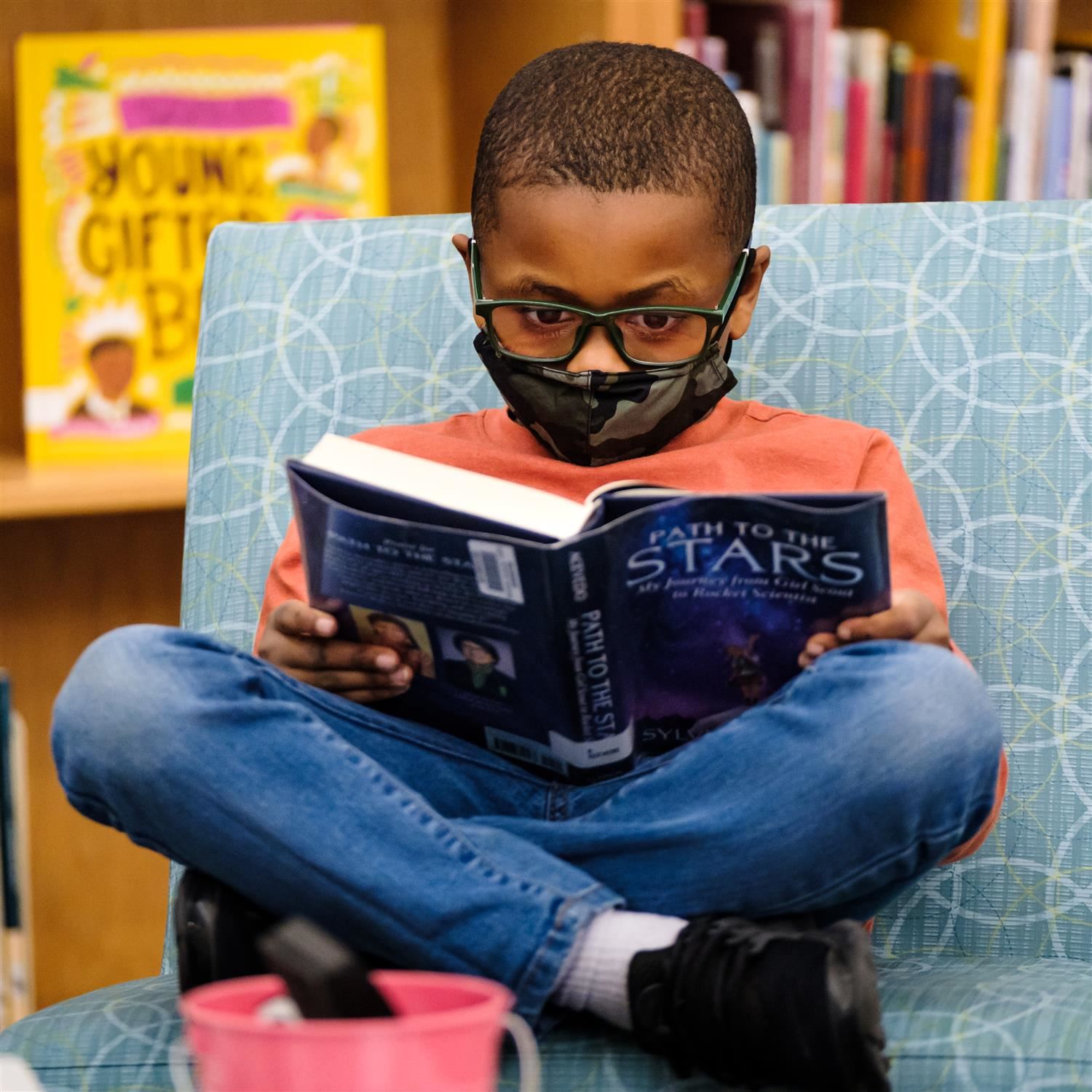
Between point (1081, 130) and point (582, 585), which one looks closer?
point (582, 585)

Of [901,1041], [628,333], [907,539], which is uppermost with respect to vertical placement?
[628,333]

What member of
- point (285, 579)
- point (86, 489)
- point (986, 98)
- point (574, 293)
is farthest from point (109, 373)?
point (986, 98)

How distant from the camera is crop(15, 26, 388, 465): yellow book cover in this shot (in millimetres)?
1461

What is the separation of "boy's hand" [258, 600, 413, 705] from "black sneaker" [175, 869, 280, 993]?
0.43 feet

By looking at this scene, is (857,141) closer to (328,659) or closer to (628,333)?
(628,333)

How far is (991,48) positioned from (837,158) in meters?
0.20

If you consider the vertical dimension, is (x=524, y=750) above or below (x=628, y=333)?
below

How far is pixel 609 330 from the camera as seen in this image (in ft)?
3.01

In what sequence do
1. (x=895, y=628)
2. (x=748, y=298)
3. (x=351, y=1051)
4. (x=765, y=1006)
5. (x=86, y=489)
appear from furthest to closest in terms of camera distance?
1. (x=86, y=489)
2. (x=748, y=298)
3. (x=895, y=628)
4. (x=765, y=1006)
5. (x=351, y=1051)

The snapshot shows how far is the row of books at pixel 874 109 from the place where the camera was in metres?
1.54

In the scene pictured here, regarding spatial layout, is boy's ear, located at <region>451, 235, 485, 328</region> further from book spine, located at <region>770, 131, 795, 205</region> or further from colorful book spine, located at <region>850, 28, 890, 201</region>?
colorful book spine, located at <region>850, 28, 890, 201</region>

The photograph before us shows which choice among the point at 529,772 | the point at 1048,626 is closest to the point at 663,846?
the point at 529,772

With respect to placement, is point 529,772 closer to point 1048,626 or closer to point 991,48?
point 1048,626

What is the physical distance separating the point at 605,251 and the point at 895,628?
0.30m
